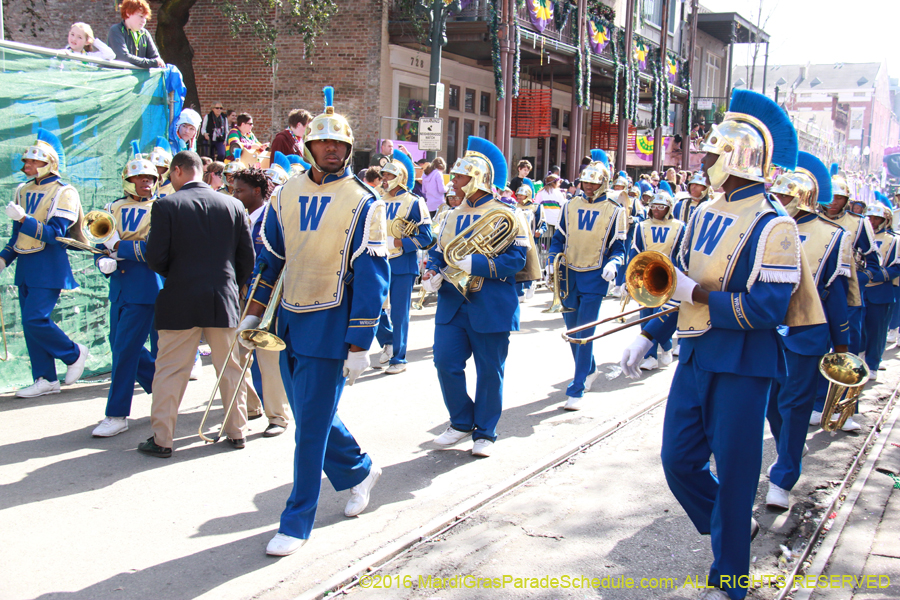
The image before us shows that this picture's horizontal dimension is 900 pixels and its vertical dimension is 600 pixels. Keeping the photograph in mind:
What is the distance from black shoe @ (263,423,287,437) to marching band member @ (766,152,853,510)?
3.50m

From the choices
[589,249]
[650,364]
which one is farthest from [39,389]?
[650,364]

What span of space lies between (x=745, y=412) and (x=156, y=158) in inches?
234

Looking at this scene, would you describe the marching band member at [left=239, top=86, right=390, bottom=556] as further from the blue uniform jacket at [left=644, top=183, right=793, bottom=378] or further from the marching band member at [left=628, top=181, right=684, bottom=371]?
the marching band member at [left=628, top=181, right=684, bottom=371]

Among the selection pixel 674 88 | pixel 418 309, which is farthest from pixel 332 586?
pixel 674 88

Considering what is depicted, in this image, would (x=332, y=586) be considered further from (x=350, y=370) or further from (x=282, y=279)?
(x=282, y=279)

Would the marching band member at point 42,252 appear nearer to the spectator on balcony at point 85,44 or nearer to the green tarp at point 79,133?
the green tarp at point 79,133

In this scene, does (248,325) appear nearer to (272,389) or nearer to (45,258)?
(272,389)

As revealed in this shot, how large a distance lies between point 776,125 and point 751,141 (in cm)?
24

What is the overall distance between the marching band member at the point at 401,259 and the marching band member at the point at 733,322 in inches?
186

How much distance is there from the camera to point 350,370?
3.94m

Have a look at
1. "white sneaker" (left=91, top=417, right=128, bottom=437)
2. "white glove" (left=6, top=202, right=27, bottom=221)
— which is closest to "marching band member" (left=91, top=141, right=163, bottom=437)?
"white sneaker" (left=91, top=417, right=128, bottom=437)

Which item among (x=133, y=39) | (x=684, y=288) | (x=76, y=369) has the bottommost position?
(x=76, y=369)

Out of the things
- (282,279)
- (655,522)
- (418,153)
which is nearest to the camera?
(282,279)

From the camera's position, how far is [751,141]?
3676 mm
